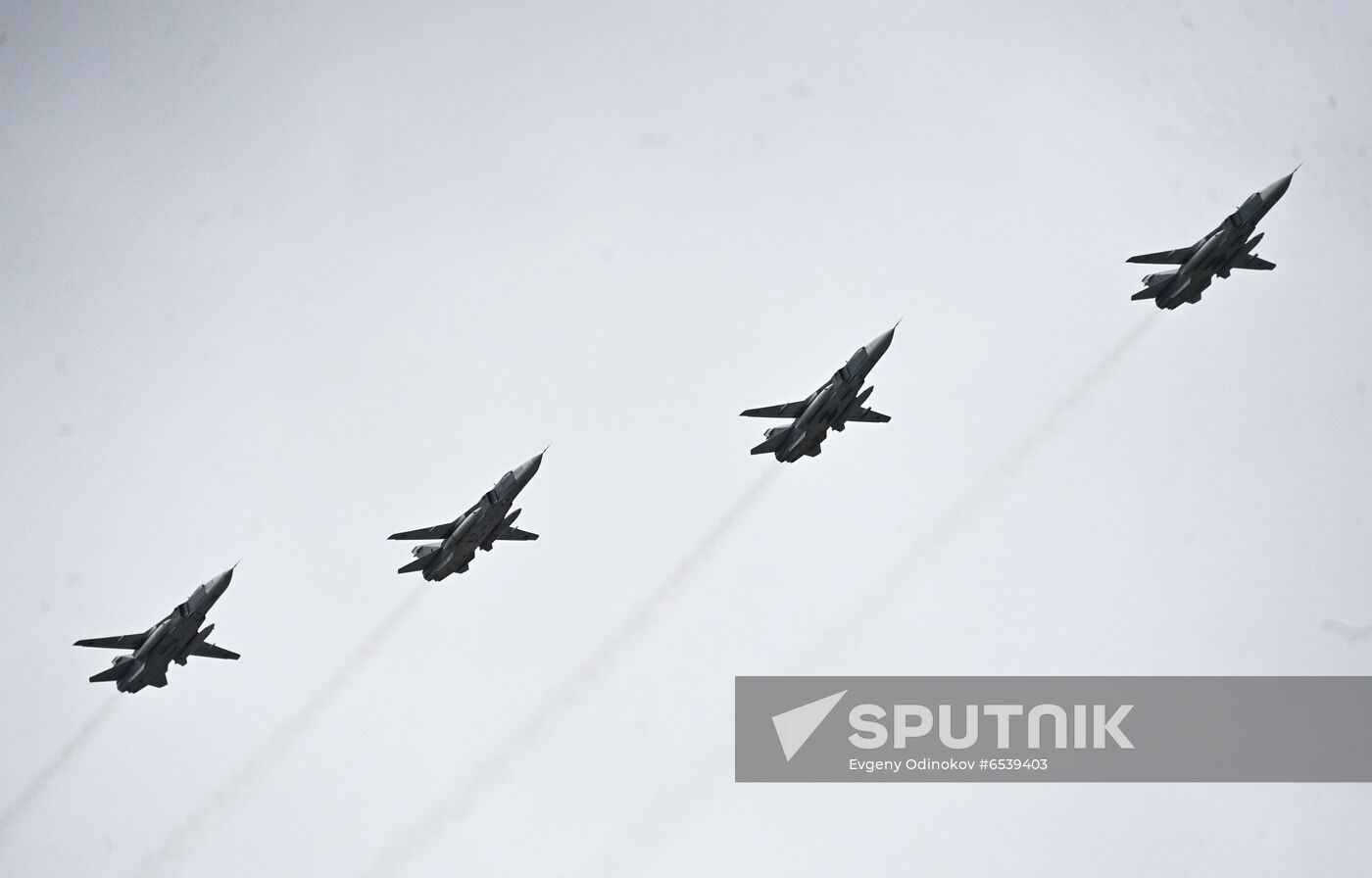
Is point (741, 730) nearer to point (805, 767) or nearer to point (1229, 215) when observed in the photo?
point (805, 767)

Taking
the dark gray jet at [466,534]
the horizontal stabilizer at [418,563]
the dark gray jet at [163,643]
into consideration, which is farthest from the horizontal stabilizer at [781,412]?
the dark gray jet at [163,643]

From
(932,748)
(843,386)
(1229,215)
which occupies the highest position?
(1229,215)

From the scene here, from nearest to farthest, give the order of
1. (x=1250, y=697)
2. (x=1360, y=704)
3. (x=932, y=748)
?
(x=932, y=748) < (x=1250, y=697) < (x=1360, y=704)

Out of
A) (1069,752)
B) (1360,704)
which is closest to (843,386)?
(1069,752)

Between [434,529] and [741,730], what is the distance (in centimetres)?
2678

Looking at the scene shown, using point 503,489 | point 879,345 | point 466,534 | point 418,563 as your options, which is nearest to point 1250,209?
point 879,345

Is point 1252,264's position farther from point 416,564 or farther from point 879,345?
point 416,564

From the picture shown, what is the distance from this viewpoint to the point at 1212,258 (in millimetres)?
78812

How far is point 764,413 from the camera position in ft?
259

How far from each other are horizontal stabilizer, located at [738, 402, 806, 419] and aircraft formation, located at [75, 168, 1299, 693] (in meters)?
0.05

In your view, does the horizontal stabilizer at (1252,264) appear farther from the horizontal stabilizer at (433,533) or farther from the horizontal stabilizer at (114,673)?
the horizontal stabilizer at (114,673)

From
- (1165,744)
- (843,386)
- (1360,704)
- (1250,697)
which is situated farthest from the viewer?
(1360,704)

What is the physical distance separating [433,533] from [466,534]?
289cm

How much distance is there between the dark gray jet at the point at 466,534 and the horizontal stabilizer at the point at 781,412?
39.3ft
